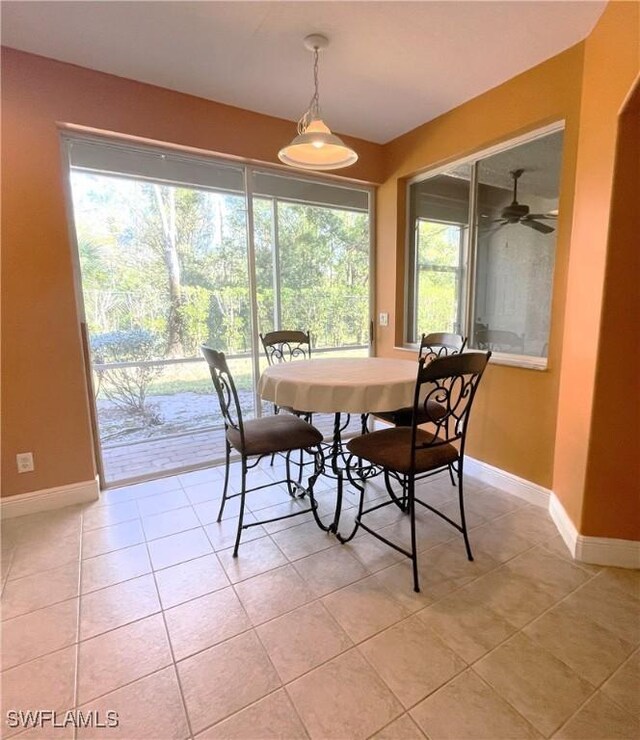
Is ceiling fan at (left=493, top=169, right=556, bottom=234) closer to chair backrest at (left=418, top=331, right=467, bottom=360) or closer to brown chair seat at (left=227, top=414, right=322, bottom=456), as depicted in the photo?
chair backrest at (left=418, top=331, right=467, bottom=360)

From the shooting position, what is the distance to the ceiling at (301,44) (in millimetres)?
1822

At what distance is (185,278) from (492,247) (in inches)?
85.7

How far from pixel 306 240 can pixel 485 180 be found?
1402mm

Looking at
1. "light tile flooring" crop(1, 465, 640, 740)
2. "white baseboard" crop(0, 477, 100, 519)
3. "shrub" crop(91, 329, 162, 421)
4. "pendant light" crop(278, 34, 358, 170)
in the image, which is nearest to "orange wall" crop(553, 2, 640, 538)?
"light tile flooring" crop(1, 465, 640, 740)

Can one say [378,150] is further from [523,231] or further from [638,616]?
[638,616]

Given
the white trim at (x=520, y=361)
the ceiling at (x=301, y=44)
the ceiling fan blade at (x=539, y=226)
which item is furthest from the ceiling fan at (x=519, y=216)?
the white trim at (x=520, y=361)

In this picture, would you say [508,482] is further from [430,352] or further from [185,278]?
[185,278]

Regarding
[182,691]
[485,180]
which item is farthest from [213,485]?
[485,180]

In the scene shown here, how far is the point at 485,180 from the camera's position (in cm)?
273

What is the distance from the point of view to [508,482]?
8.54 feet

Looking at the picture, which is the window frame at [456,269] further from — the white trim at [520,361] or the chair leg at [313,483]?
the chair leg at [313,483]

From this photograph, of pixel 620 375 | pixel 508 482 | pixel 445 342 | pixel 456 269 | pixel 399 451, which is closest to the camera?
pixel 620 375

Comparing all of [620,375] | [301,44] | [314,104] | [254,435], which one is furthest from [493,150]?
[254,435]

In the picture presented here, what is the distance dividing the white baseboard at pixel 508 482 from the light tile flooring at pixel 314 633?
9.3 inches
